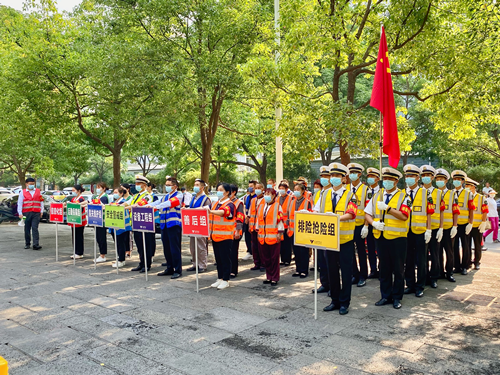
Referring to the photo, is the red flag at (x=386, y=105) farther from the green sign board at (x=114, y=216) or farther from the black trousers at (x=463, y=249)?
the green sign board at (x=114, y=216)

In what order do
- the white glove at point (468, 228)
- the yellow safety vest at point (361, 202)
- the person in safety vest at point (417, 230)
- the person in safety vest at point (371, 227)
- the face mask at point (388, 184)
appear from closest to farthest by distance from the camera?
the face mask at point (388, 184) → the person in safety vest at point (417, 230) → the person in safety vest at point (371, 227) → the yellow safety vest at point (361, 202) → the white glove at point (468, 228)

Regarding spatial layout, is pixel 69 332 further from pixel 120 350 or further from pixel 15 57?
pixel 15 57

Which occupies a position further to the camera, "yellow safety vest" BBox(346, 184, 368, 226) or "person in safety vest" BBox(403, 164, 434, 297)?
"yellow safety vest" BBox(346, 184, 368, 226)

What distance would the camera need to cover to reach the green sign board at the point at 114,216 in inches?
375

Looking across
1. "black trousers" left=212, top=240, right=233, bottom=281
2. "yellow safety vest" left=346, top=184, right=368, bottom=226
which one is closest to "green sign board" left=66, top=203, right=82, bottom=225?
"black trousers" left=212, top=240, right=233, bottom=281

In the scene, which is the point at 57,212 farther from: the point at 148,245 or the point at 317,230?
the point at 317,230

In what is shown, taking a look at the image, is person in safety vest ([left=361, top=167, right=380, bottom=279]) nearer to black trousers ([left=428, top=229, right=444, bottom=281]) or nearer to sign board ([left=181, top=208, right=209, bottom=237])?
black trousers ([left=428, top=229, right=444, bottom=281])

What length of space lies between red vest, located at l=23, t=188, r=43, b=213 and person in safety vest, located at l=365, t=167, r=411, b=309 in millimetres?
10451

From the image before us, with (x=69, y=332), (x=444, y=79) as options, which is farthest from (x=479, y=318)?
(x=444, y=79)

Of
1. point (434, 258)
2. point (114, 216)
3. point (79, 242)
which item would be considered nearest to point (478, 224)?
point (434, 258)

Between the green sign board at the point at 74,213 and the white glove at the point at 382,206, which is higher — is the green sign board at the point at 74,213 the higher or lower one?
the lower one

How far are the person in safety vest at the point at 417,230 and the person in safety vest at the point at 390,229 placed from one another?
621 mm

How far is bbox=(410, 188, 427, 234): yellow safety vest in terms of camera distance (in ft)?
24.1

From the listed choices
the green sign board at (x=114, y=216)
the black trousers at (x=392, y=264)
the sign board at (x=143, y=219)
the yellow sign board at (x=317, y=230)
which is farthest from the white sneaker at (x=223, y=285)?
the black trousers at (x=392, y=264)
